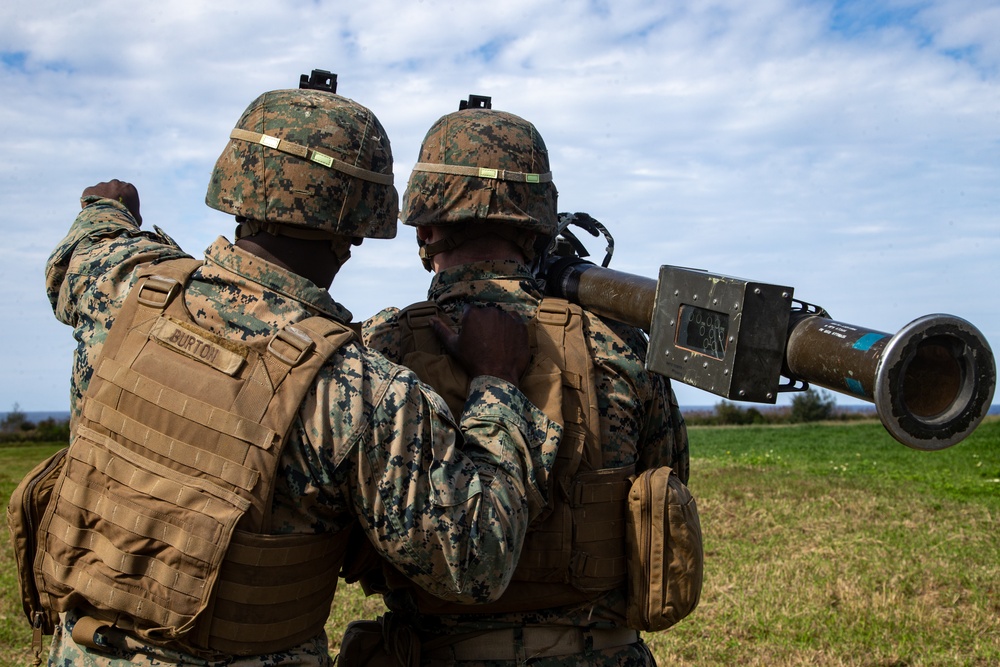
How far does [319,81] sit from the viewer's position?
10.6 ft

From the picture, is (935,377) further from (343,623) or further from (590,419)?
(343,623)

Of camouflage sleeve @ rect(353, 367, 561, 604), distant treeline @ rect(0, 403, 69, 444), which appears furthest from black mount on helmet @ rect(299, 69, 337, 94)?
distant treeline @ rect(0, 403, 69, 444)

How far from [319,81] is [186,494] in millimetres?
1504

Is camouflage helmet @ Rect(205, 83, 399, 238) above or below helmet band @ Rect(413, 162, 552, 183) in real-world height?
below

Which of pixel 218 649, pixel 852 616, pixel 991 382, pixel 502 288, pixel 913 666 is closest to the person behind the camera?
pixel 991 382

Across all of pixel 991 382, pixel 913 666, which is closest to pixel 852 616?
pixel 913 666

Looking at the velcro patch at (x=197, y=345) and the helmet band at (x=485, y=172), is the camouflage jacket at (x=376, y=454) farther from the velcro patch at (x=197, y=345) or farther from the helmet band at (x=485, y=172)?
the helmet band at (x=485, y=172)

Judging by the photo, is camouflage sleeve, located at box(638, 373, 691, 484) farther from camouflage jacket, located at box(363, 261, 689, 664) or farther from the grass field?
the grass field

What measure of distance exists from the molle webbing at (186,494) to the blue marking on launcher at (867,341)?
1408mm

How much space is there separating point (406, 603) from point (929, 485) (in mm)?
14931

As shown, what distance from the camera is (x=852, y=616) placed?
761cm

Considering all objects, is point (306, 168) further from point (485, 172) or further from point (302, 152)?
point (485, 172)

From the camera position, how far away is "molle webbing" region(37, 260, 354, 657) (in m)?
2.53

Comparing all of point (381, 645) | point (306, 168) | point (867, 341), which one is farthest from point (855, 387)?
point (381, 645)
